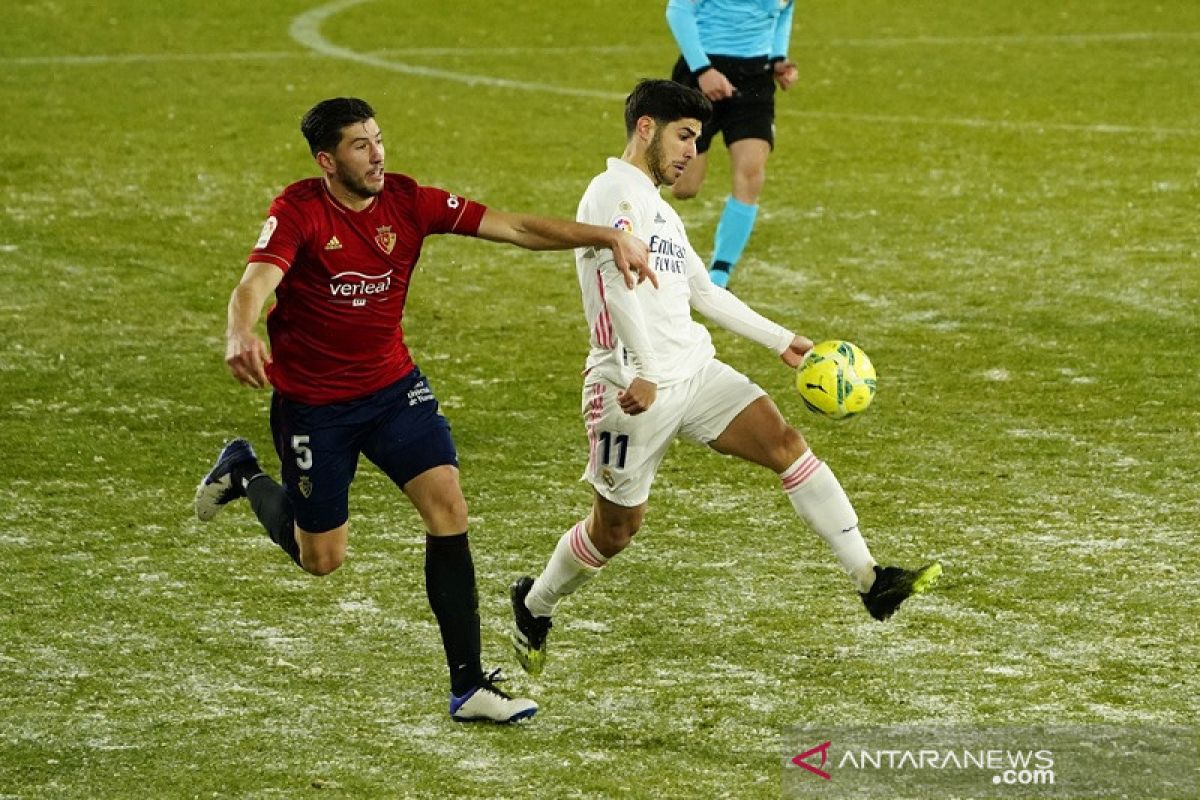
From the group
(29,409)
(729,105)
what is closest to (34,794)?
(29,409)

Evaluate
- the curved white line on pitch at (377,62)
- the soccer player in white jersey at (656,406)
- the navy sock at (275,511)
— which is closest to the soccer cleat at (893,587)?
the soccer player in white jersey at (656,406)

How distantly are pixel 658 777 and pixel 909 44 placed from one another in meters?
17.1

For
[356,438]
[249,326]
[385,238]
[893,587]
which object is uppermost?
[385,238]

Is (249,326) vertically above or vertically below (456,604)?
above

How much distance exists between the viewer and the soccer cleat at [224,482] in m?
7.79

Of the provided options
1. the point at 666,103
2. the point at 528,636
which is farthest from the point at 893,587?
the point at 666,103

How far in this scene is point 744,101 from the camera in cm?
1204

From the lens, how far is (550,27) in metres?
23.5

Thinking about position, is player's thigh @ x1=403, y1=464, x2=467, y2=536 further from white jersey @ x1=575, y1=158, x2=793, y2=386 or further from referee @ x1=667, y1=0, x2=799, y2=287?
referee @ x1=667, y1=0, x2=799, y2=287

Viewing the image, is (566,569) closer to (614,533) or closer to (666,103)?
(614,533)

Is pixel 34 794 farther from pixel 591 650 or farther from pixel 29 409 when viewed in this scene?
pixel 29 409

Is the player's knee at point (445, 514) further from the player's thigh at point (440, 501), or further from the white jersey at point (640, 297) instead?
the white jersey at point (640, 297)

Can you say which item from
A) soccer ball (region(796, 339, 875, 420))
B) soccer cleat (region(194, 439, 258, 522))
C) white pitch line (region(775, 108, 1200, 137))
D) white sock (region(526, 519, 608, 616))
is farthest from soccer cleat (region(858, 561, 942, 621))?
white pitch line (region(775, 108, 1200, 137))

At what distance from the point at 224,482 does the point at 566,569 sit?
1.68 m
